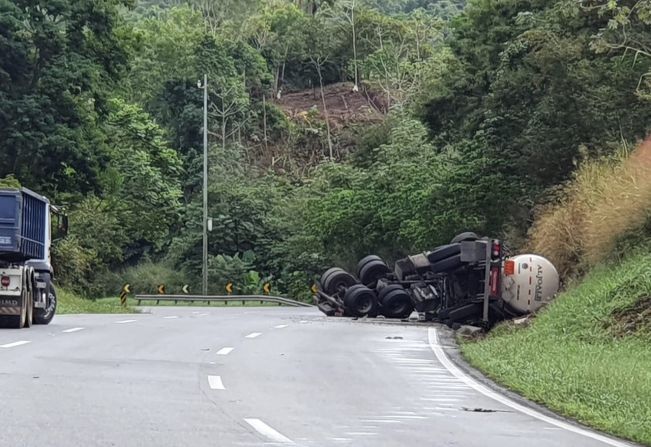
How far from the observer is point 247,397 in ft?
44.6

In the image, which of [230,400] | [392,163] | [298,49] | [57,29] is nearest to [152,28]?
[298,49]

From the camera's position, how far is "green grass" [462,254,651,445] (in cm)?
1313

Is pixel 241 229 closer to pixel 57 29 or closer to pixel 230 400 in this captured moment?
pixel 57 29

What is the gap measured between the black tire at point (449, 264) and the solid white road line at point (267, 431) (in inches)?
679

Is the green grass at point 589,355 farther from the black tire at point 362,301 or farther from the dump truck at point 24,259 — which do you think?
the dump truck at point 24,259

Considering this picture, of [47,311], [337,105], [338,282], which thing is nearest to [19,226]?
[47,311]

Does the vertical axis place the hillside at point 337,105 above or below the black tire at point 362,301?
above

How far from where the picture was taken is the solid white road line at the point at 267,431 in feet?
34.3

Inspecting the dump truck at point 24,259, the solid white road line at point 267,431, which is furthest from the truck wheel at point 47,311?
the solid white road line at point 267,431

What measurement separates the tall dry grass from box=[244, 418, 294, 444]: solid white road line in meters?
16.0

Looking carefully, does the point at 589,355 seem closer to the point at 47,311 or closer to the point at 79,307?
the point at 47,311

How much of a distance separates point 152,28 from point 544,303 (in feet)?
198

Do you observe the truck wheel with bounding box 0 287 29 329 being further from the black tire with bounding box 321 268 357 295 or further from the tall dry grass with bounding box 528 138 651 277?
the black tire with bounding box 321 268 357 295

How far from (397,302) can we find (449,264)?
5.37 metres
